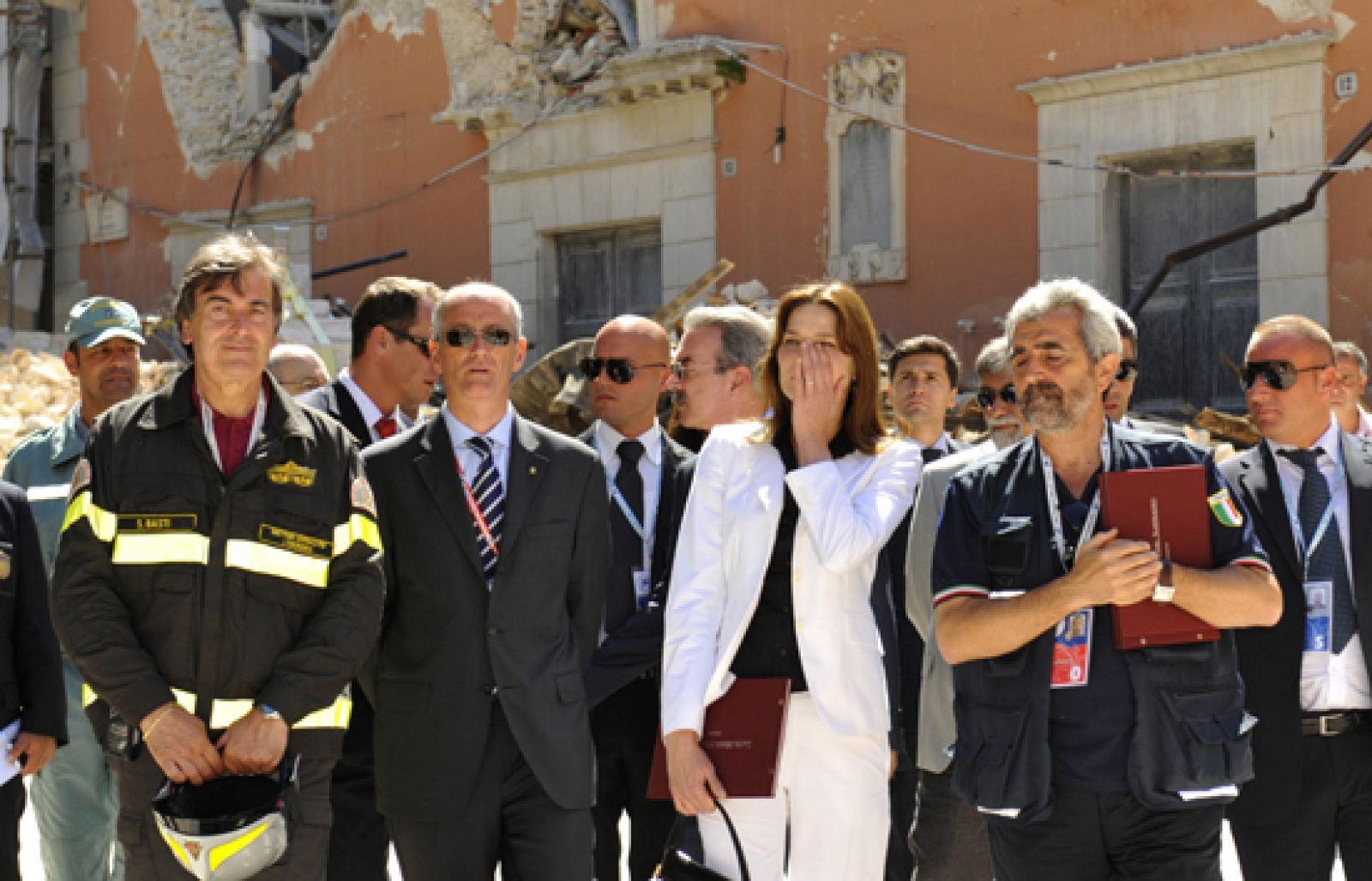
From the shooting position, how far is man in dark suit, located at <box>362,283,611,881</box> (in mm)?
4539

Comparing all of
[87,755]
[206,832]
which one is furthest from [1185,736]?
[87,755]

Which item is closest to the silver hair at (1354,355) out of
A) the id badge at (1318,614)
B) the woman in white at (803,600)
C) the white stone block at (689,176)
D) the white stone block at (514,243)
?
the id badge at (1318,614)

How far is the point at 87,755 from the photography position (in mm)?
5750

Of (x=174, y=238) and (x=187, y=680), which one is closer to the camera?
(x=187, y=680)

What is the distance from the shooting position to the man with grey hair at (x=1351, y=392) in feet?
24.9

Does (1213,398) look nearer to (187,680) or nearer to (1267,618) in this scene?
(1267,618)

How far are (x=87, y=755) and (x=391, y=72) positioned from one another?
1521 centimetres

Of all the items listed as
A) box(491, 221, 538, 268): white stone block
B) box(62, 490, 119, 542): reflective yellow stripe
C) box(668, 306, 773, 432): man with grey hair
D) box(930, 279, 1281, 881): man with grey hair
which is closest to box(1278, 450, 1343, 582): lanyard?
box(930, 279, 1281, 881): man with grey hair

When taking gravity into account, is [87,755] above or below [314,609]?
below

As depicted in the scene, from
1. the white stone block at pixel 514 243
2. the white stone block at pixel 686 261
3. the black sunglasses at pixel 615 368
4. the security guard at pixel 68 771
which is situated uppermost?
the white stone block at pixel 514 243

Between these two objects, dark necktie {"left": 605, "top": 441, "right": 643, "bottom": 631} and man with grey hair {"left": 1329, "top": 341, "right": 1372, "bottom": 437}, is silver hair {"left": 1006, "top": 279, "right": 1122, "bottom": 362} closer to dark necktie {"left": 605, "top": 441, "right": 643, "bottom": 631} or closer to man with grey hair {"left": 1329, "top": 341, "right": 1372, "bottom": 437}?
dark necktie {"left": 605, "top": 441, "right": 643, "bottom": 631}

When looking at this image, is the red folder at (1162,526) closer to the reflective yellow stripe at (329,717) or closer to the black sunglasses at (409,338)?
the reflective yellow stripe at (329,717)

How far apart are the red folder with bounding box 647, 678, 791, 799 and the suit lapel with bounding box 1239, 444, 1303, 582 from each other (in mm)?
1766

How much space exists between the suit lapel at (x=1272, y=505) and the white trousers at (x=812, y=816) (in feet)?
5.18
